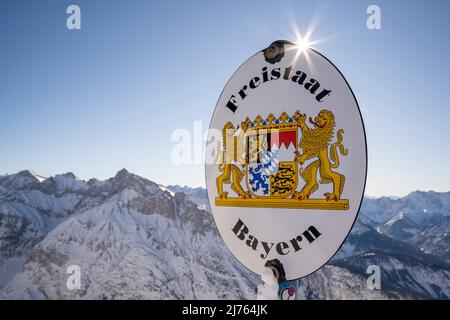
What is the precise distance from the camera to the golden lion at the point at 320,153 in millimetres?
2891

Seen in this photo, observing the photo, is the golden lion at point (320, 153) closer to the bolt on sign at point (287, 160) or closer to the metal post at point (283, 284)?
the bolt on sign at point (287, 160)

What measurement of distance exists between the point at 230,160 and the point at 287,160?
59cm

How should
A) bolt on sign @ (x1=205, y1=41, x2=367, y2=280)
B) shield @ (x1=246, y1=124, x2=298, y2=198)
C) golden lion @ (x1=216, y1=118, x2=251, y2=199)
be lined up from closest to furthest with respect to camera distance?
bolt on sign @ (x1=205, y1=41, x2=367, y2=280)
shield @ (x1=246, y1=124, x2=298, y2=198)
golden lion @ (x1=216, y1=118, x2=251, y2=199)

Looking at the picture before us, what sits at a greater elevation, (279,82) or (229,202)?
(279,82)

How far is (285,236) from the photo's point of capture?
123 inches

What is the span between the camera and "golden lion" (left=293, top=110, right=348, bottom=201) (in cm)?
289

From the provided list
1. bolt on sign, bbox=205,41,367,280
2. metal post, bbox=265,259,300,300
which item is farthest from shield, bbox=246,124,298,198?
metal post, bbox=265,259,300,300

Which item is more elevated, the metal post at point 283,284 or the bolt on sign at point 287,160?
the bolt on sign at point 287,160

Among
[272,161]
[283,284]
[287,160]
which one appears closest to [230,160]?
[272,161]

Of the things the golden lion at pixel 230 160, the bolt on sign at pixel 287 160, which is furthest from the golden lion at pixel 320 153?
the golden lion at pixel 230 160

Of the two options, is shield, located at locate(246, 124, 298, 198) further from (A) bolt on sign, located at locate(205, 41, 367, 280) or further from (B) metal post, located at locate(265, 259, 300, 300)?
(B) metal post, located at locate(265, 259, 300, 300)
